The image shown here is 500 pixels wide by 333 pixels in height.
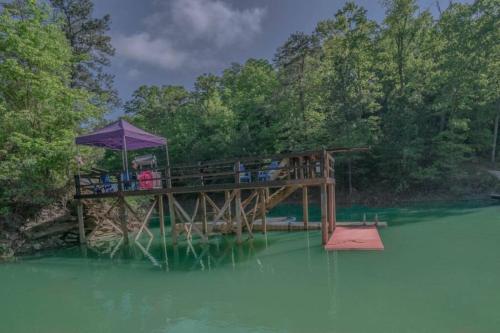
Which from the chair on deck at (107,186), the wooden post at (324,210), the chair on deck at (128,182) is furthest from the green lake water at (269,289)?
the chair on deck at (107,186)

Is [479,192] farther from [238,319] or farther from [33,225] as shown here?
[33,225]

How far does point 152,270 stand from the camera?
880 centimetres

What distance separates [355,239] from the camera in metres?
9.88

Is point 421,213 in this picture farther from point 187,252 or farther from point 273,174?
point 187,252

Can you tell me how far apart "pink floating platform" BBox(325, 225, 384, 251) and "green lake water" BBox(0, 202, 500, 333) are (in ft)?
1.11

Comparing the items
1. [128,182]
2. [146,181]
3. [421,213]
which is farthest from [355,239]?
[421,213]

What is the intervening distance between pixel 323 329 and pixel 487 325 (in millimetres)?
2246

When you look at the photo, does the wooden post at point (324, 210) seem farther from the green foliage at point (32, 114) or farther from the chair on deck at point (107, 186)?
the green foliage at point (32, 114)

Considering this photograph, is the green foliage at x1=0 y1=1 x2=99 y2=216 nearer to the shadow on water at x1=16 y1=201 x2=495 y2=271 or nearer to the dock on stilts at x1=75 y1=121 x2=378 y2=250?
the dock on stilts at x1=75 y1=121 x2=378 y2=250

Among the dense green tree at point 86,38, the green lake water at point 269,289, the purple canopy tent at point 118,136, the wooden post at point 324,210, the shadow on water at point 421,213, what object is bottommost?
the shadow on water at point 421,213

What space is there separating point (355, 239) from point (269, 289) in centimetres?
427

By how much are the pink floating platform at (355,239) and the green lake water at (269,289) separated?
339 millimetres

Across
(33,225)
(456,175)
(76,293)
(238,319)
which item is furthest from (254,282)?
(456,175)

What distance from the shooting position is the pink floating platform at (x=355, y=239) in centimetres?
909
